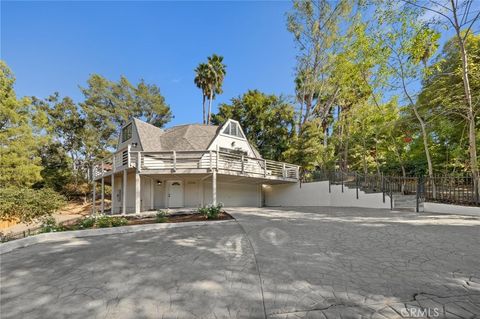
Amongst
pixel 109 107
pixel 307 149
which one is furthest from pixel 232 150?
pixel 109 107

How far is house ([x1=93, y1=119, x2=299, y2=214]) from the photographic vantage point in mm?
13211

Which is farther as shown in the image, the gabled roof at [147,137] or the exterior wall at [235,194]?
the exterior wall at [235,194]

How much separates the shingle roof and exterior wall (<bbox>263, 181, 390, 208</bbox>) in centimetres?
687

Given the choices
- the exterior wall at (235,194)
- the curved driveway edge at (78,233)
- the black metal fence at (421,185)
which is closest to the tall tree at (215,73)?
the exterior wall at (235,194)

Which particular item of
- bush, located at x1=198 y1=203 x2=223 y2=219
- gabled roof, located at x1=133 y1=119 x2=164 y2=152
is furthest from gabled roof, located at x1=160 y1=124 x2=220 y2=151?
bush, located at x1=198 y1=203 x2=223 y2=219

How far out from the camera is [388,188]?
1363cm

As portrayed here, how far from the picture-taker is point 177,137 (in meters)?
18.4

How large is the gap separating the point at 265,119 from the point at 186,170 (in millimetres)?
15412

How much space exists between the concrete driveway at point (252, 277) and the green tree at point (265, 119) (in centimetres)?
1865

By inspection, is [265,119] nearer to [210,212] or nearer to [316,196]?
[316,196]

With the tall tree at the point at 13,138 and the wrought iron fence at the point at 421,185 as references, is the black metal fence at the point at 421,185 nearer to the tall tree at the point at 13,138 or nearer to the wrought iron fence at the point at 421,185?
the wrought iron fence at the point at 421,185

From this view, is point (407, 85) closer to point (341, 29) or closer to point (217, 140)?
point (341, 29)

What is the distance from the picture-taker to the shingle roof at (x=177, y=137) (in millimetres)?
16734

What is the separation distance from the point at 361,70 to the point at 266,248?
13674 millimetres
